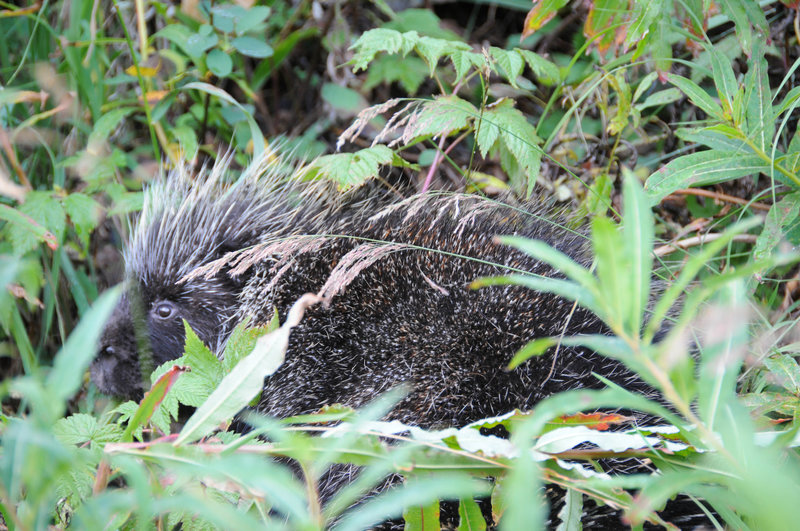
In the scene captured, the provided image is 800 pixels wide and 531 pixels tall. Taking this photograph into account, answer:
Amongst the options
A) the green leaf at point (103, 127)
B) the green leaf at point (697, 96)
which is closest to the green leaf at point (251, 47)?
the green leaf at point (103, 127)

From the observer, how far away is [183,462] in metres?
1.20

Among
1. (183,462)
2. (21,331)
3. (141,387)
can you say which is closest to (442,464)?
(183,462)

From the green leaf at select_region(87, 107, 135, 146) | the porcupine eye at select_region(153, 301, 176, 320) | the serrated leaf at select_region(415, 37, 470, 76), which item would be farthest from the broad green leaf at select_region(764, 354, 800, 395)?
the green leaf at select_region(87, 107, 135, 146)

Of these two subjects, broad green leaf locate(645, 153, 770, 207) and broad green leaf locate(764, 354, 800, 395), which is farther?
broad green leaf locate(645, 153, 770, 207)

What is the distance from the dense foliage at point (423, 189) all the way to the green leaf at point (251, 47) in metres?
0.01

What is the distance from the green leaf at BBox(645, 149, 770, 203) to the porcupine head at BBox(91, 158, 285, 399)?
4.32 ft

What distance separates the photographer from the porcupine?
6.55ft

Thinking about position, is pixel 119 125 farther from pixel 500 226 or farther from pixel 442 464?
pixel 442 464

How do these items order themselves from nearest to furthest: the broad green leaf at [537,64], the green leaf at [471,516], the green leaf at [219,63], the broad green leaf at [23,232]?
the green leaf at [471,516] < the broad green leaf at [23,232] < the broad green leaf at [537,64] < the green leaf at [219,63]

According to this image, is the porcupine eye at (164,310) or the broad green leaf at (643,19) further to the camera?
the porcupine eye at (164,310)

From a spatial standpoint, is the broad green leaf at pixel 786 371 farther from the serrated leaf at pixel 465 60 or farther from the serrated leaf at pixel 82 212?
the serrated leaf at pixel 82 212

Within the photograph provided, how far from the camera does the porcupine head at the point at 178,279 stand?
98.5 inches

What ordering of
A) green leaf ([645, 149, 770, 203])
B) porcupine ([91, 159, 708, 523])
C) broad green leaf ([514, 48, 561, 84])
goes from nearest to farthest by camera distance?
green leaf ([645, 149, 770, 203])
porcupine ([91, 159, 708, 523])
broad green leaf ([514, 48, 561, 84])

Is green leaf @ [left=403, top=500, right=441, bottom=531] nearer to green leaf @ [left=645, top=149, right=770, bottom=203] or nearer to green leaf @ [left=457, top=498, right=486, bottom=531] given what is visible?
green leaf @ [left=457, top=498, right=486, bottom=531]
